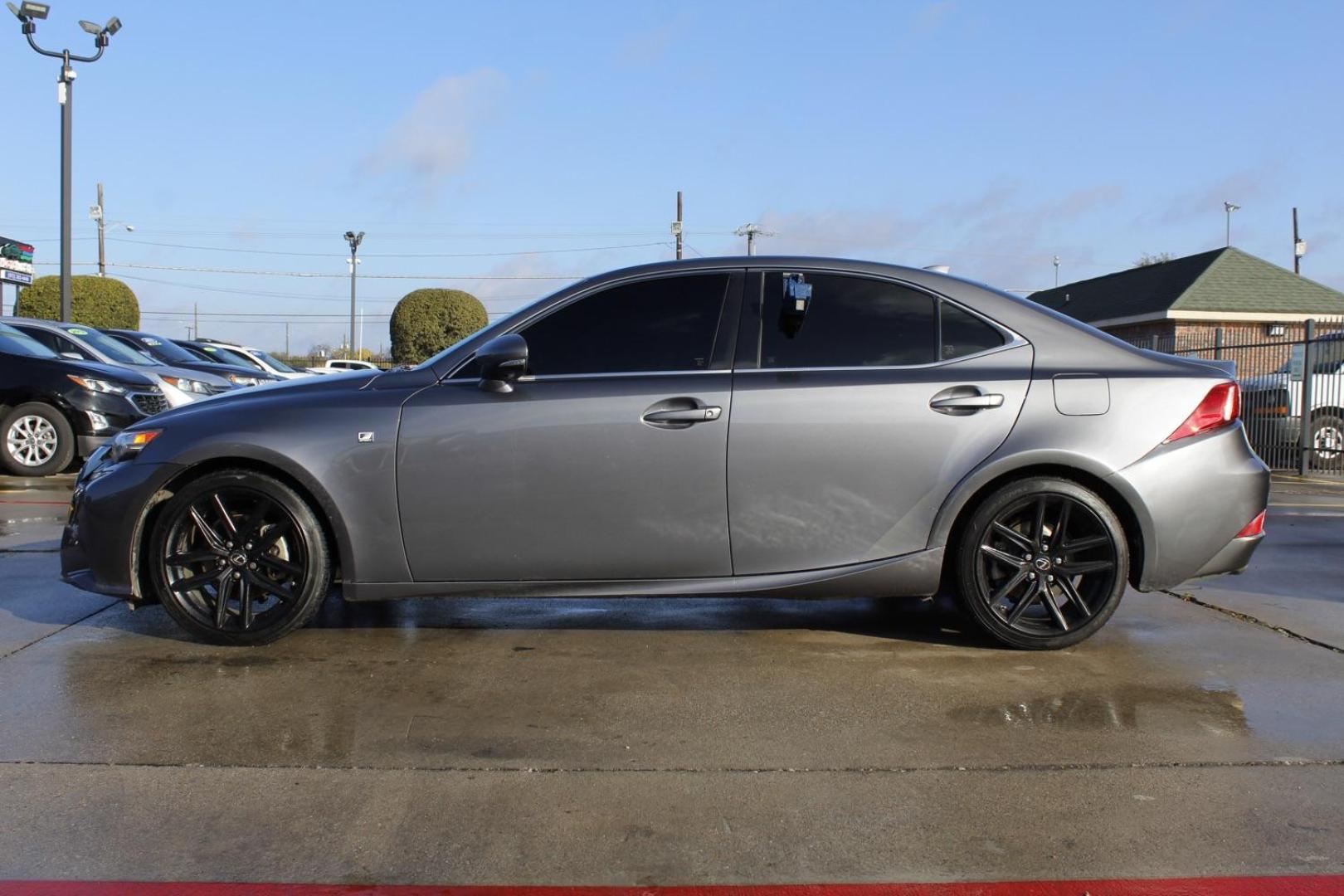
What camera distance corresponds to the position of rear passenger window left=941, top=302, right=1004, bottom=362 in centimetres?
463

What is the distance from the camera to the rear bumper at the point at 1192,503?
4.49 m

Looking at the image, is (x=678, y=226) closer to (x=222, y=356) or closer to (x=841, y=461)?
(x=222, y=356)

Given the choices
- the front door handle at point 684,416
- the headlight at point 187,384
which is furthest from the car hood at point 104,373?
the front door handle at point 684,416

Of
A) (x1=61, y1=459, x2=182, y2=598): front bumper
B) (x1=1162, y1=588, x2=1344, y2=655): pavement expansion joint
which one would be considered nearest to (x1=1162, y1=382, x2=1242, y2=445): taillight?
(x1=1162, y1=588, x2=1344, y2=655): pavement expansion joint

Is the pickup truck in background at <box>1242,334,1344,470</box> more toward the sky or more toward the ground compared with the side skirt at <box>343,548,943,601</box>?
more toward the sky

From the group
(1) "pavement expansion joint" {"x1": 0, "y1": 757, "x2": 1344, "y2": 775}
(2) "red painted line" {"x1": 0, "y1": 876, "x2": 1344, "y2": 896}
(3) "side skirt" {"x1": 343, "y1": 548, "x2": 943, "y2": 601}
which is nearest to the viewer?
(2) "red painted line" {"x1": 0, "y1": 876, "x2": 1344, "y2": 896}

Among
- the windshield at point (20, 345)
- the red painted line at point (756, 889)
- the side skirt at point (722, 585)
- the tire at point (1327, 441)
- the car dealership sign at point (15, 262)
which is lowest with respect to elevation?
the red painted line at point (756, 889)

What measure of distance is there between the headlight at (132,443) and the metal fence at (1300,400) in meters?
14.5

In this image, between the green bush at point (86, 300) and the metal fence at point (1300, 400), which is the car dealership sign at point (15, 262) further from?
the metal fence at point (1300, 400)

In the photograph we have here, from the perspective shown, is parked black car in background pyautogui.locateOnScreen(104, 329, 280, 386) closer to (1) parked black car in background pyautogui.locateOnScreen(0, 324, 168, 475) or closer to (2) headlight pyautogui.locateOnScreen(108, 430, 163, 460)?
(1) parked black car in background pyautogui.locateOnScreen(0, 324, 168, 475)

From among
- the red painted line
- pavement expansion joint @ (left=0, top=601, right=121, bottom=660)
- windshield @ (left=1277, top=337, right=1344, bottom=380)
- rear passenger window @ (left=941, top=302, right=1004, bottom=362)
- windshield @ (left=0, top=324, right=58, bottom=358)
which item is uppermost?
windshield @ (left=1277, top=337, right=1344, bottom=380)

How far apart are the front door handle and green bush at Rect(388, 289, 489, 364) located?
1605 inches

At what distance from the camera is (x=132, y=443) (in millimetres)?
4699

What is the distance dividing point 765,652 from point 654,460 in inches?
39.4
